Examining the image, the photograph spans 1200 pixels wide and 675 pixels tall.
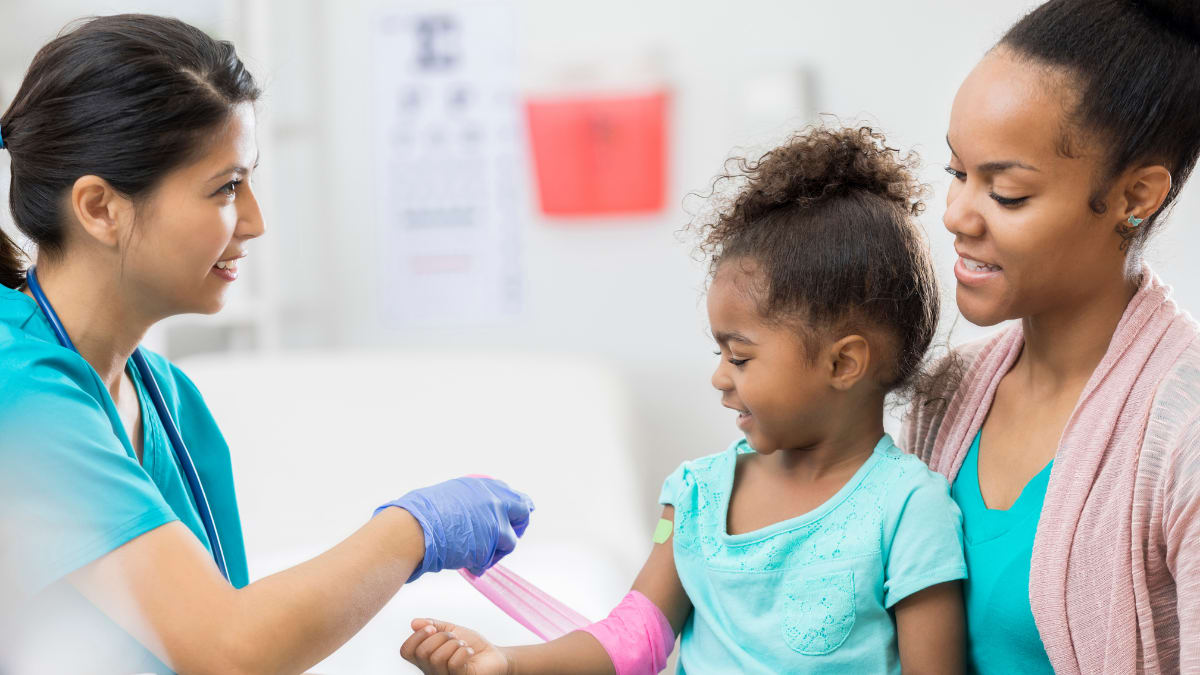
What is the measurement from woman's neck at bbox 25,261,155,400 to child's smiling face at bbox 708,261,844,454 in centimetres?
58

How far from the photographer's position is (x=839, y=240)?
1.05 meters

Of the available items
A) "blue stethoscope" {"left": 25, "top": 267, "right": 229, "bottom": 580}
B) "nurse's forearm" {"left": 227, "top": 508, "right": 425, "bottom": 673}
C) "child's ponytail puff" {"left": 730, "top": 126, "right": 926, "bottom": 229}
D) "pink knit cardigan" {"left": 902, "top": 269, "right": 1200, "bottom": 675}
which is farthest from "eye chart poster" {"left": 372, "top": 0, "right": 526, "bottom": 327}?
"pink knit cardigan" {"left": 902, "top": 269, "right": 1200, "bottom": 675}

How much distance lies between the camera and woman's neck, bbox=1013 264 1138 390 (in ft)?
3.49

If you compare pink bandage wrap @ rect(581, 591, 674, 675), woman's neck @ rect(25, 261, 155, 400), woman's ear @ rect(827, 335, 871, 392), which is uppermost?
woman's neck @ rect(25, 261, 155, 400)

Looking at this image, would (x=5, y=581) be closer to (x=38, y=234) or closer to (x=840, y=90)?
(x=38, y=234)

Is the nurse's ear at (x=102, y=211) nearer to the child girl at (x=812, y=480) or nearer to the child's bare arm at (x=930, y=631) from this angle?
the child girl at (x=812, y=480)

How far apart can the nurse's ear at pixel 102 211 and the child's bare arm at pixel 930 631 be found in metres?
0.81

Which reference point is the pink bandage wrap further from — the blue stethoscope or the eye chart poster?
the eye chart poster

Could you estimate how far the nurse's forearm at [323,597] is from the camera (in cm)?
93

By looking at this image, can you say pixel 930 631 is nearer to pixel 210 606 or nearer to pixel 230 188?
pixel 210 606

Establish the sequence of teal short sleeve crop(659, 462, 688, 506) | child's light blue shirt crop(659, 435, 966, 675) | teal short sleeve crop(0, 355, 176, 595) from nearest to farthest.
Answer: teal short sleeve crop(0, 355, 176, 595), child's light blue shirt crop(659, 435, 966, 675), teal short sleeve crop(659, 462, 688, 506)

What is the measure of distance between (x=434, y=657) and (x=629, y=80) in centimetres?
185

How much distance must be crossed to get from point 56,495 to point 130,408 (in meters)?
0.28

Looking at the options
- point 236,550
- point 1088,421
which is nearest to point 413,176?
point 236,550
